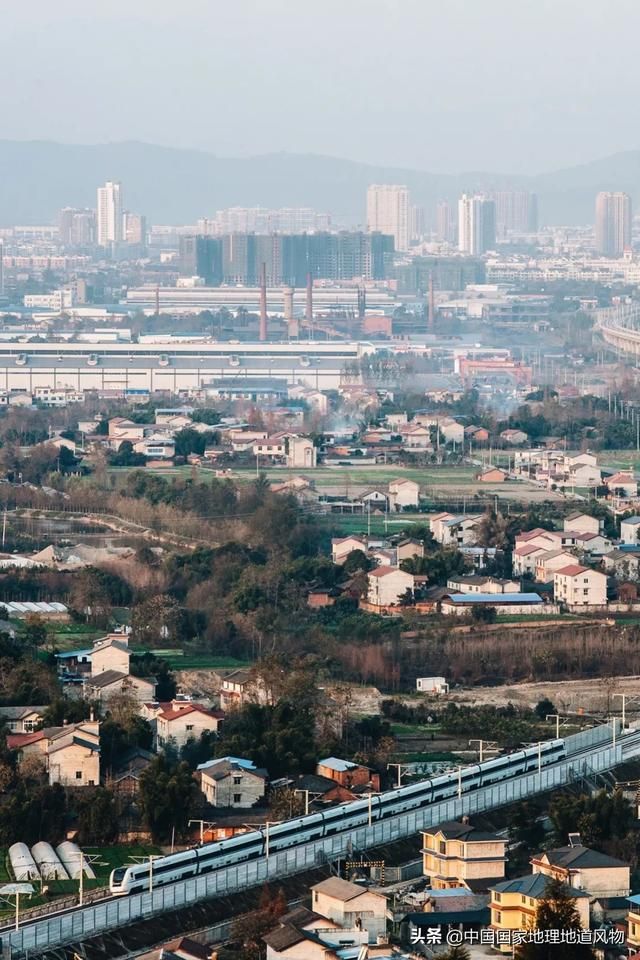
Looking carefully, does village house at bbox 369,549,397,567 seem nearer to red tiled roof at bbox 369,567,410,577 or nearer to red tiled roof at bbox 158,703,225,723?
red tiled roof at bbox 369,567,410,577

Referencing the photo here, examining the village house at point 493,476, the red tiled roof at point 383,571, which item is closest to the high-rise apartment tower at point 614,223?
the village house at point 493,476

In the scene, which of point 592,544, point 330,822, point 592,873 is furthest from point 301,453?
point 592,873

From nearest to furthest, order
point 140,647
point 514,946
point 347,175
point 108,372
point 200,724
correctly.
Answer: point 514,946
point 200,724
point 140,647
point 108,372
point 347,175

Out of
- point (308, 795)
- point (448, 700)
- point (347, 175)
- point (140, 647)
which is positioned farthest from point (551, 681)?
point (347, 175)

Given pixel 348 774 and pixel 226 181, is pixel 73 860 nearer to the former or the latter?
pixel 348 774

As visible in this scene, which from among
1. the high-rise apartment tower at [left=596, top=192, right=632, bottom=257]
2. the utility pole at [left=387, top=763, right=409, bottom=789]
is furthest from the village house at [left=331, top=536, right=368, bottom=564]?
the high-rise apartment tower at [left=596, top=192, right=632, bottom=257]

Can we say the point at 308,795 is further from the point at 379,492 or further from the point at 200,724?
the point at 379,492

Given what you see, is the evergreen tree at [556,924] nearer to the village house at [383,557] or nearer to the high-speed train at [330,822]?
the high-speed train at [330,822]
